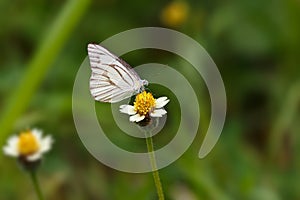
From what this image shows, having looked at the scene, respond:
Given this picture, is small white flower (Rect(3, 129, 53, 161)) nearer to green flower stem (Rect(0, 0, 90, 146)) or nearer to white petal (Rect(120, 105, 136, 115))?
green flower stem (Rect(0, 0, 90, 146))

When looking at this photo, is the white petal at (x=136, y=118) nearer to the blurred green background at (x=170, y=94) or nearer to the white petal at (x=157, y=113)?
the white petal at (x=157, y=113)

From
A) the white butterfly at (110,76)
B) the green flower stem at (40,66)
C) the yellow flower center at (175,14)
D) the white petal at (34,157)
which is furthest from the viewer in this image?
the yellow flower center at (175,14)

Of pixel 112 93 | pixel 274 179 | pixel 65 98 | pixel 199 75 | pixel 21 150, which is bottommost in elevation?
pixel 112 93

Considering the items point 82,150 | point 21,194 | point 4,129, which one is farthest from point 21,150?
point 82,150

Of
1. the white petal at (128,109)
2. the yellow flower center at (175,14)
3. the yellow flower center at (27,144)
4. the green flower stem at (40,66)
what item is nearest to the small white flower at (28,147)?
the yellow flower center at (27,144)

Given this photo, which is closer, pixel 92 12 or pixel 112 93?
pixel 112 93

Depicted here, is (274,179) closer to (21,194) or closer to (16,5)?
(21,194)
